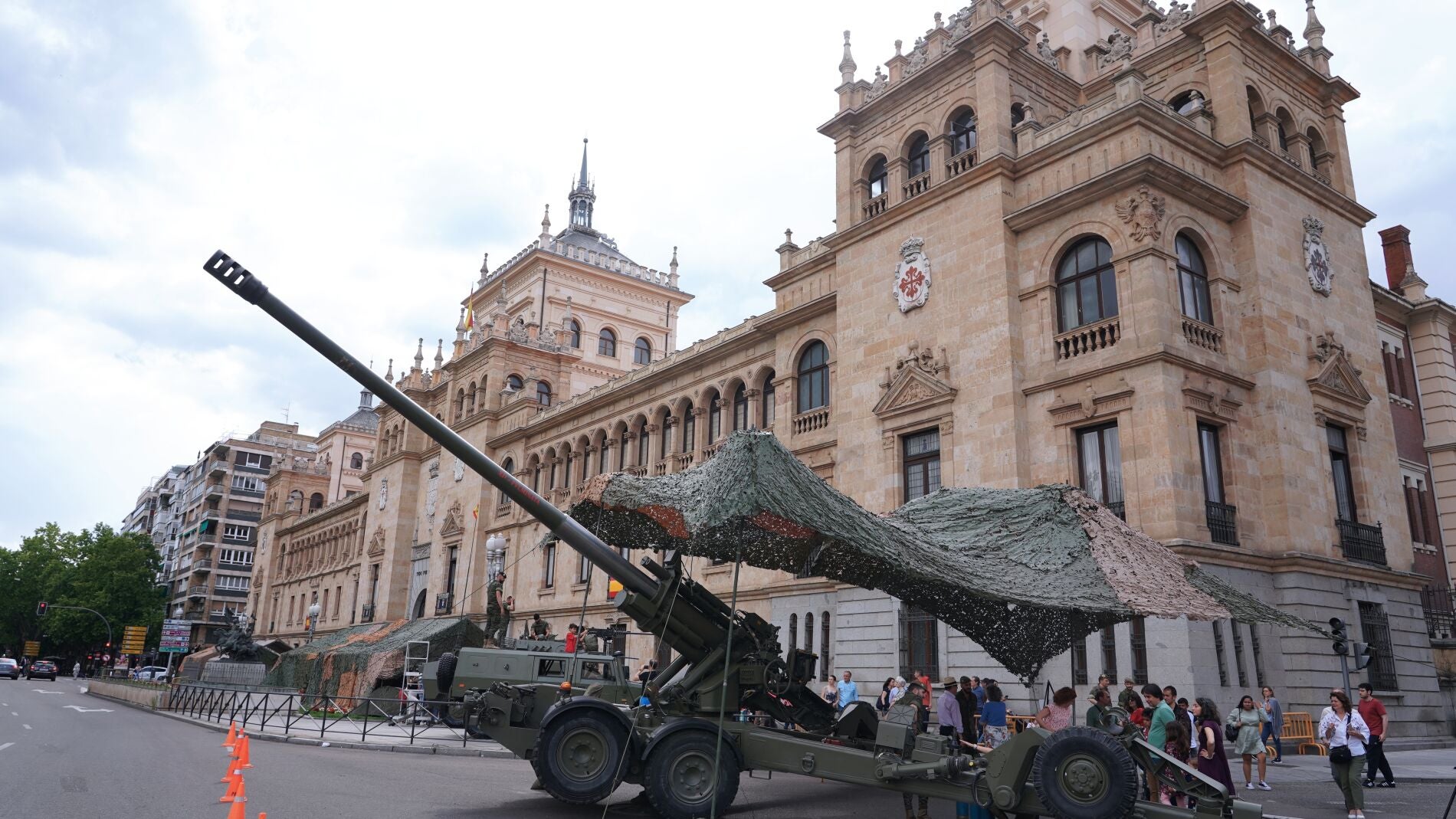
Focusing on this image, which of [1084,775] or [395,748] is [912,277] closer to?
[395,748]

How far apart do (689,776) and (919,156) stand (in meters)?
18.8

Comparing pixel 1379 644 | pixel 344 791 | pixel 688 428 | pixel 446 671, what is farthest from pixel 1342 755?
pixel 688 428

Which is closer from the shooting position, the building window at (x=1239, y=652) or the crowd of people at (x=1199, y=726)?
the crowd of people at (x=1199, y=726)

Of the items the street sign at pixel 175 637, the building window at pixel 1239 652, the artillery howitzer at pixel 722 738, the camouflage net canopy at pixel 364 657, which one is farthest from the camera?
the street sign at pixel 175 637

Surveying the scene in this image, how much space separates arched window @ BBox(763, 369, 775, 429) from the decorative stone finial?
890cm

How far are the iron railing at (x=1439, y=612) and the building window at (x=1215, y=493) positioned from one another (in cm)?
809

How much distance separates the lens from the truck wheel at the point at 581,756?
1013cm

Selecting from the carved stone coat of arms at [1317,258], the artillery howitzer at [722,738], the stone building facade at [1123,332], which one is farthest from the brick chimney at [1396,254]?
the artillery howitzer at [722,738]

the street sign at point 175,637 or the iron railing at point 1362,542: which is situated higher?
the iron railing at point 1362,542

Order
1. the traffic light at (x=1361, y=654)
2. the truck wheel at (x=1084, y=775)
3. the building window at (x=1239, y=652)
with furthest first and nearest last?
the building window at (x=1239, y=652) < the traffic light at (x=1361, y=654) < the truck wheel at (x=1084, y=775)

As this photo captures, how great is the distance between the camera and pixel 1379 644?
20.6 meters

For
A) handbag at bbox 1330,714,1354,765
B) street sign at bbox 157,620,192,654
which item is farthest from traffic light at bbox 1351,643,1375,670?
street sign at bbox 157,620,192,654

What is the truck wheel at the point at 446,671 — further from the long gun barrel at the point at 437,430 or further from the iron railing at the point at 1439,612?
the iron railing at the point at 1439,612

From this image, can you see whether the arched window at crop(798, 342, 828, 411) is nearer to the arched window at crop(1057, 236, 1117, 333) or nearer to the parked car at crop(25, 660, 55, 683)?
the arched window at crop(1057, 236, 1117, 333)
